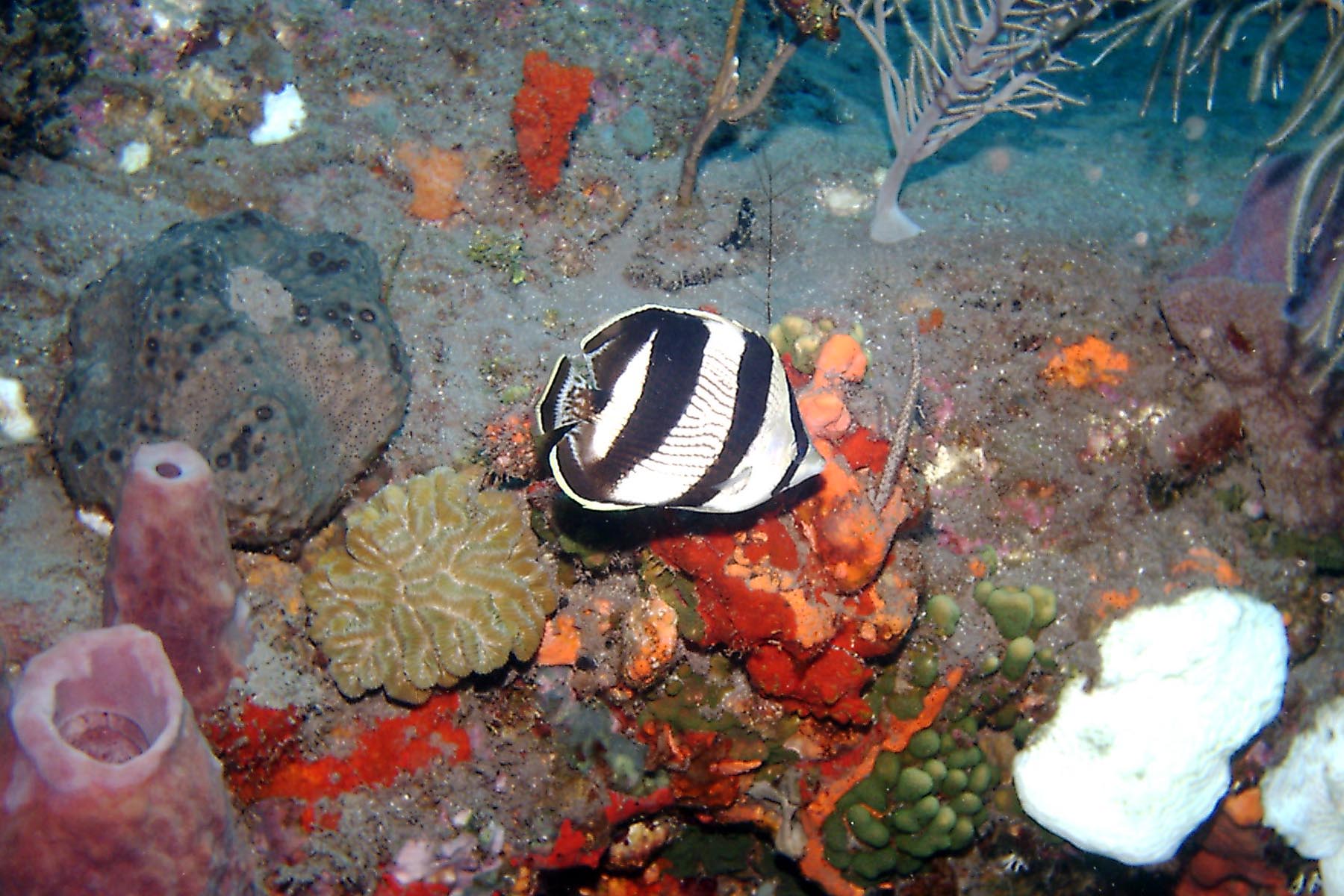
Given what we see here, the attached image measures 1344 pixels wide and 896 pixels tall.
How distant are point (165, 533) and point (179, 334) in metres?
1.00

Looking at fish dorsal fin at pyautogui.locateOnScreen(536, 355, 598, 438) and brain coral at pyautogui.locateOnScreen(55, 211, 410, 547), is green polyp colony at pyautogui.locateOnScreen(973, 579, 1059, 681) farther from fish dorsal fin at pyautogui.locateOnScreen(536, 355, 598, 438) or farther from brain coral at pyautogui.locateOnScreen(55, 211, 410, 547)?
brain coral at pyautogui.locateOnScreen(55, 211, 410, 547)

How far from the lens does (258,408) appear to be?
11.0 ft

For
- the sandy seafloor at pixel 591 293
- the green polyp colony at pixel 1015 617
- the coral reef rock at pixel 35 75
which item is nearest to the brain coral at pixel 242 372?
the sandy seafloor at pixel 591 293

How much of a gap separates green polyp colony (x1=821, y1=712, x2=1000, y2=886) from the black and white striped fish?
239 cm

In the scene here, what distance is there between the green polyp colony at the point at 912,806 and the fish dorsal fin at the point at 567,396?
2783 mm

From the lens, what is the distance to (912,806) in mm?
3980

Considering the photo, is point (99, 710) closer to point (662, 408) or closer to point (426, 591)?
point (426, 591)

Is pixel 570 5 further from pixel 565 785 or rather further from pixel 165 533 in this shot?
pixel 565 785

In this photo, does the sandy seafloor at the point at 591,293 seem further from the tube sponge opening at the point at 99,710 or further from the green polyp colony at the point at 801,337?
the tube sponge opening at the point at 99,710

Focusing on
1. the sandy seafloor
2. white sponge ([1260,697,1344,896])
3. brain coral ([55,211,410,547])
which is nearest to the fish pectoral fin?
the sandy seafloor

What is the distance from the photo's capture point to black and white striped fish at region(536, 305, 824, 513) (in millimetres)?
2436

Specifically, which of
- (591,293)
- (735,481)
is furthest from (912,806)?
(591,293)

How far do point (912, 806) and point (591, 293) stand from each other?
140 inches

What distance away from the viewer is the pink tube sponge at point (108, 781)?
247 centimetres
